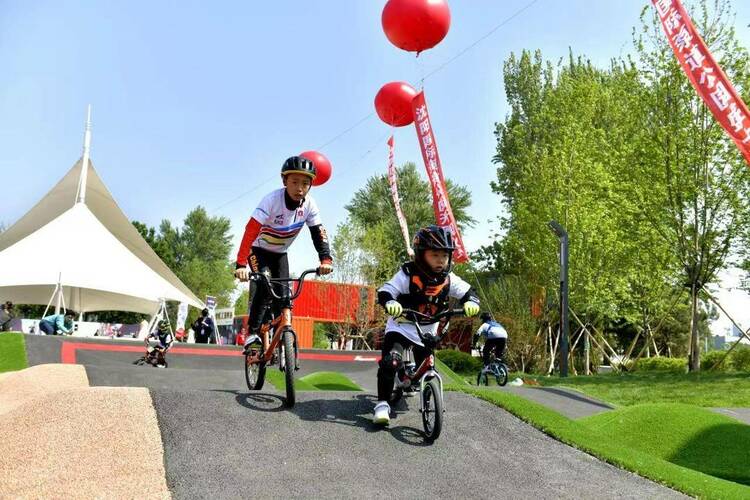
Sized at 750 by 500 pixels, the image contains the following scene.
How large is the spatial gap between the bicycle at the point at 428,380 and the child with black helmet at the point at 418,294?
0.07 m

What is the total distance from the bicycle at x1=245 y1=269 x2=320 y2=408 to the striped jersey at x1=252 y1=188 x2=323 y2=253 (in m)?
0.46

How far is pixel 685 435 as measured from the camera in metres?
9.59

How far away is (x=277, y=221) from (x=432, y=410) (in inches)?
105

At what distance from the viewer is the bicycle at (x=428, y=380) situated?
20.9ft

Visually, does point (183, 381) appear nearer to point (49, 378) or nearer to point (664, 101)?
point (49, 378)

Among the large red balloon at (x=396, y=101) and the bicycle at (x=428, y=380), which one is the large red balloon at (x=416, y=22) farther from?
the bicycle at (x=428, y=380)

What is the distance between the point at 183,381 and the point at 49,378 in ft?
7.66

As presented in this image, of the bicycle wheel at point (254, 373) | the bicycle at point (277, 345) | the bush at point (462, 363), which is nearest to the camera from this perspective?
the bicycle at point (277, 345)

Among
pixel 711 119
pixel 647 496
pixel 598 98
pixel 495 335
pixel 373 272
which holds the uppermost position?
pixel 598 98

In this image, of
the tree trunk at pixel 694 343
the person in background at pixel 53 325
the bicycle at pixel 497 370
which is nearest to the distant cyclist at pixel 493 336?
the bicycle at pixel 497 370

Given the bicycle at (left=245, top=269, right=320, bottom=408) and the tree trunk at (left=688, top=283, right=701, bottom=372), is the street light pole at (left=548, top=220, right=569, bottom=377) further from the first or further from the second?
the bicycle at (left=245, top=269, right=320, bottom=408)

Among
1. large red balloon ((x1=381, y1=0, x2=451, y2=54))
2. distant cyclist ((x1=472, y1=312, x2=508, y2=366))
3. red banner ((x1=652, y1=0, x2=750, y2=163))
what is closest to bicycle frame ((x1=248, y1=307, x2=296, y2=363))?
distant cyclist ((x1=472, y1=312, x2=508, y2=366))

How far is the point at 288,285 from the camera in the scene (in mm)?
7328

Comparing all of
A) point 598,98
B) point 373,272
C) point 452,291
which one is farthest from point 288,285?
point 373,272
